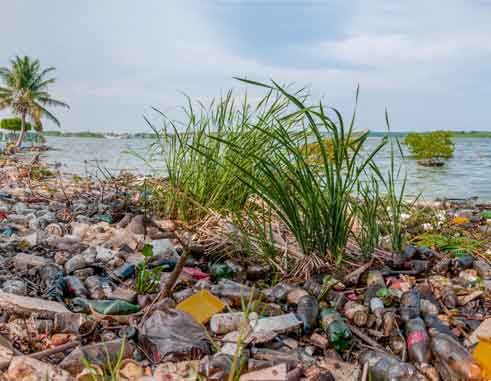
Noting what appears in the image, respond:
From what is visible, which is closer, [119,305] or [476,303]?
[119,305]

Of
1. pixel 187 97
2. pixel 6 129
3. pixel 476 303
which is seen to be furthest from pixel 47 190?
pixel 6 129

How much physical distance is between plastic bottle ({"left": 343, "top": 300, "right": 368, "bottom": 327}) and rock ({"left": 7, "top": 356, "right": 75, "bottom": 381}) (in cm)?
80

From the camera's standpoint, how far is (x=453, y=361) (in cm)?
115

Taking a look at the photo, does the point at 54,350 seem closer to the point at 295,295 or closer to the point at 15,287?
the point at 15,287

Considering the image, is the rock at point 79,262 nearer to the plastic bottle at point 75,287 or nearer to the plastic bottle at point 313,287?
the plastic bottle at point 75,287

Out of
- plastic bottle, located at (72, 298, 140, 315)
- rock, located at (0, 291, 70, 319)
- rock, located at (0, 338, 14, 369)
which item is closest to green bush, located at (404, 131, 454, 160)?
plastic bottle, located at (72, 298, 140, 315)

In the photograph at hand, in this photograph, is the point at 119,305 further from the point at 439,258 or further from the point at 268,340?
the point at 439,258

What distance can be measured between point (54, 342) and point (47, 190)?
3.31 meters

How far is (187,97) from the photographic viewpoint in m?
3.07

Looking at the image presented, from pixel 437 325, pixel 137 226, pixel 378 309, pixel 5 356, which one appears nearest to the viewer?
pixel 5 356

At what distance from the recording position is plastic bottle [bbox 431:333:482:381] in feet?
3.67

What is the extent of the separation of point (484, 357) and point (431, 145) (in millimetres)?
17308

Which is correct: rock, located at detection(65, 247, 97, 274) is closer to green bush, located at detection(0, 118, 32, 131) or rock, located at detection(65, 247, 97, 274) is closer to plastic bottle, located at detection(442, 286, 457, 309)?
plastic bottle, located at detection(442, 286, 457, 309)

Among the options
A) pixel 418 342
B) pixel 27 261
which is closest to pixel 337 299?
pixel 418 342
